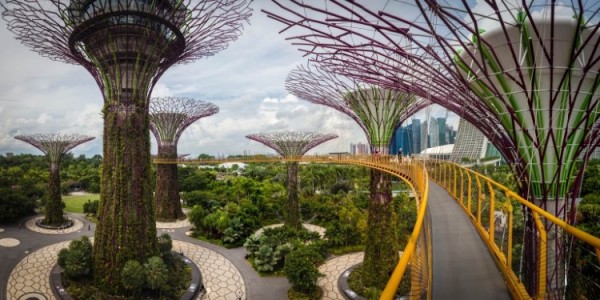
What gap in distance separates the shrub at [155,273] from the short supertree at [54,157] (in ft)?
45.4

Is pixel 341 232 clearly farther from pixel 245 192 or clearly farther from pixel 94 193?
pixel 94 193

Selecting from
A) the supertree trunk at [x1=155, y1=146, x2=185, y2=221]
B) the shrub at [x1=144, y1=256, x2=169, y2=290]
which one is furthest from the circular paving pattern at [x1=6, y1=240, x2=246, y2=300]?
the supertree trunk at [x1=155, y1=146, x2=185, y2=221]

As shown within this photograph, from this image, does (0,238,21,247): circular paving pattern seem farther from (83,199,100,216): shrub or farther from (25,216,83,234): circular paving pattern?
(83,199,100,216): shrub

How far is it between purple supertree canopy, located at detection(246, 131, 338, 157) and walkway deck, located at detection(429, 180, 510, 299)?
19.1 m

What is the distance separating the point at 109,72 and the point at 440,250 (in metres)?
14.5

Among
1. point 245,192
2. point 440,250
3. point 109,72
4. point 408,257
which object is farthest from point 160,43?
point 245,192

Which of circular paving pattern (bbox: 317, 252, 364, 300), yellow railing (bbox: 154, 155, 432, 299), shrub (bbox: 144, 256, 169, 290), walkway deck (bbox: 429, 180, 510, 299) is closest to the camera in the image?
yellow railing (bbox: 154, 155, 432, 299)

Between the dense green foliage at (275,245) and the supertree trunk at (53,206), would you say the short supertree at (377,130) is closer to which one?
the dense green foliage at (275,245)

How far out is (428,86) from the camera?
9227 millimetres

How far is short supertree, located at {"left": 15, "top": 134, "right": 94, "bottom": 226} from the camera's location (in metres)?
22.4

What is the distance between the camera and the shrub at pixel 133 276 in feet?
41.4

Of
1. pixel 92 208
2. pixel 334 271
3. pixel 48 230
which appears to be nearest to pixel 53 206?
pixel 48 230

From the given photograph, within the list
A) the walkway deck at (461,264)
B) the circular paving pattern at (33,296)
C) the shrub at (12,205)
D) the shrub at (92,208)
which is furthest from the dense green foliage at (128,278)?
the shrub at (92,208)

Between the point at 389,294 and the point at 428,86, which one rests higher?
the point at 428,86
